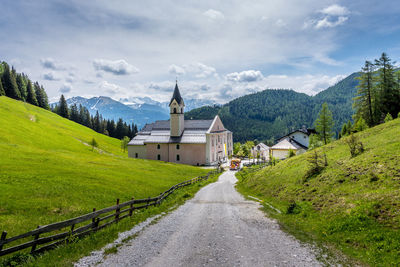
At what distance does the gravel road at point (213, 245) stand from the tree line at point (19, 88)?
384ft

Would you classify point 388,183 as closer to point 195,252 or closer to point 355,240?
point 355,240

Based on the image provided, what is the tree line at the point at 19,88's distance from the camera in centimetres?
10650

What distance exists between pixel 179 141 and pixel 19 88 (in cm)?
9268

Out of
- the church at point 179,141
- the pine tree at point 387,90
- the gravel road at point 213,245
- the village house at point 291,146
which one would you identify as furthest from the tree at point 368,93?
the gravel road at point 213,245

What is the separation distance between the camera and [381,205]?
37.3 ft

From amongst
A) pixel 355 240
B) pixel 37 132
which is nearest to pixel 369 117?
pixel 355 240

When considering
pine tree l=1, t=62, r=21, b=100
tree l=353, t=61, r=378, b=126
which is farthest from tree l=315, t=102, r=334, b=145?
pine tree l=1, t=62, r=21, b=100

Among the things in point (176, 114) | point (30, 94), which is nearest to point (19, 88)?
point (30, 94)

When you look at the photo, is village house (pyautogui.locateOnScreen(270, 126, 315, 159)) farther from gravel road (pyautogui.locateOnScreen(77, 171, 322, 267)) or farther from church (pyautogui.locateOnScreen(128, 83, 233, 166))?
gravel road (pyautogui.locateOnScreen(77, 171, 322, 267))

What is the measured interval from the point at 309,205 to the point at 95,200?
1593 centimetres

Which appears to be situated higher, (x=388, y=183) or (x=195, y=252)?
(x=388, y=183)

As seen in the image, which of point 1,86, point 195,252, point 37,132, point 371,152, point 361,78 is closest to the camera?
point 195,252

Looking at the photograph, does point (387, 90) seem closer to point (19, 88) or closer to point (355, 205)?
point (355, 205)

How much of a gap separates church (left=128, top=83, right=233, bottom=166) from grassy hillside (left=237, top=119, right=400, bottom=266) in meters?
50.3
